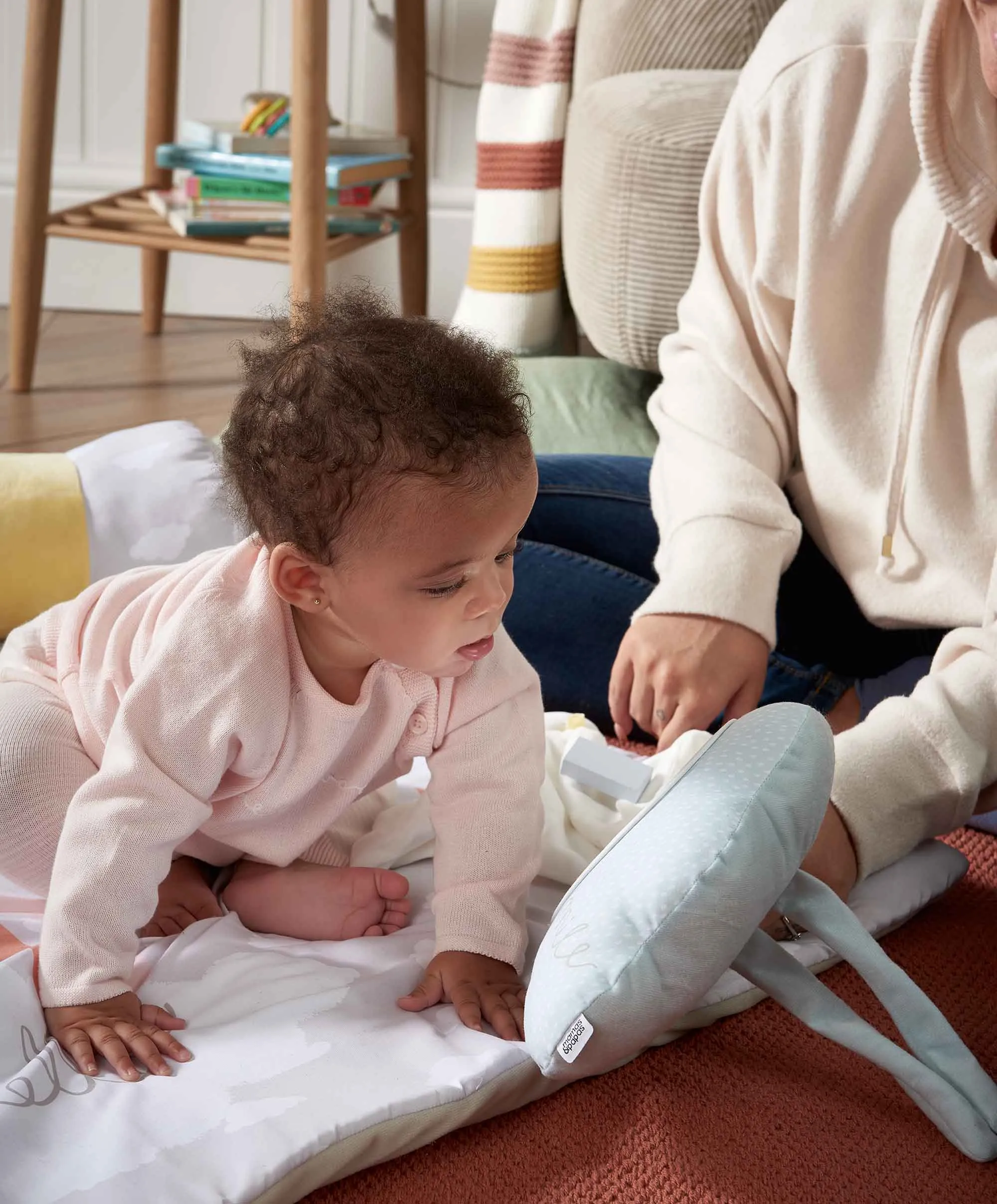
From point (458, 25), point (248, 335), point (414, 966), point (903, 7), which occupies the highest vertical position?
point (458, 25)

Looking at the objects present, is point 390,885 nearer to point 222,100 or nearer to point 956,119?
point 956,119

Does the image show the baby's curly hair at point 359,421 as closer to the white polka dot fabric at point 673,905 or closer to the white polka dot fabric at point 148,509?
the white polka dot fabric at point 673,905

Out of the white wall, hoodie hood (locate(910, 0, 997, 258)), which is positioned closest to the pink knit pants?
hoodie hood (locate(910, 0, 997, 258))

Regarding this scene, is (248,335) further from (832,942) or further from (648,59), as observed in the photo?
(832,942)

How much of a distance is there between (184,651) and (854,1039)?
395mm

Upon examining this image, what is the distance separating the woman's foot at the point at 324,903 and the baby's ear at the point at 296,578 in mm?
176

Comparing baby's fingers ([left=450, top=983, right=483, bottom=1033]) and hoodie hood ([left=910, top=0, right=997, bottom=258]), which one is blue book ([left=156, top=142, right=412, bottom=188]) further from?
baby's fingers ([left=450, top=983, right=483, bottom=1033])

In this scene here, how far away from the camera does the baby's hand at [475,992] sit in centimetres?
70

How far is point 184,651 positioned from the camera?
718 mm

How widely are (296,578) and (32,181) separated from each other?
1636 millimetres

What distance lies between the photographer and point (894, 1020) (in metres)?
0.64

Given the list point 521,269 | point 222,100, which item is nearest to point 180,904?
point 521,269

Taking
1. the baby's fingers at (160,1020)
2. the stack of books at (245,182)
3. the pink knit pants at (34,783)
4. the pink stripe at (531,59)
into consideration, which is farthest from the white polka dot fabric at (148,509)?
the stack of books at (245,182)

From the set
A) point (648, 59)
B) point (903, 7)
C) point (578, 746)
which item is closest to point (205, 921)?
point (578, 746)
